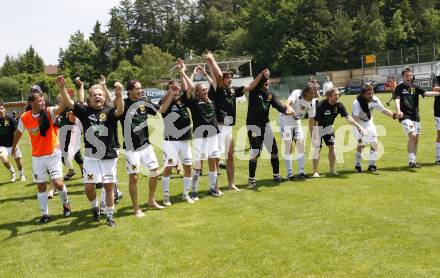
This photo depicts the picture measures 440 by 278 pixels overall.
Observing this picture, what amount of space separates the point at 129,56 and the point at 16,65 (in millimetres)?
28612

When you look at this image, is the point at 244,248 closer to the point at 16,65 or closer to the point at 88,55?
the point at 88,55

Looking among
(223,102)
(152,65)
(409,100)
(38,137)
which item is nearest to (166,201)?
(223,102)

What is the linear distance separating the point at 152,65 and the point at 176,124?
81191 mm

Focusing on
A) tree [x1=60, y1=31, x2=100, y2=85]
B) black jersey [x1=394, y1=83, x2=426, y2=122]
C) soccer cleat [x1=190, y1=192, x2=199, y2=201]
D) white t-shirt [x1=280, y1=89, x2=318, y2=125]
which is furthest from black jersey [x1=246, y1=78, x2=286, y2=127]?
tree [x1=60, y1=31, x2=100, y2=85]

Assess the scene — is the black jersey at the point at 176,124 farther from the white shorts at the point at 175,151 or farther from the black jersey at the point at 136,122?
the black jersey at the point at 136,122

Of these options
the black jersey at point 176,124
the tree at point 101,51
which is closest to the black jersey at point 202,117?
the black jersey at point 176,124

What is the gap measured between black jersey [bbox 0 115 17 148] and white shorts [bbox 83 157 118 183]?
6725mm

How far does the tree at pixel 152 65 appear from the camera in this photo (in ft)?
283

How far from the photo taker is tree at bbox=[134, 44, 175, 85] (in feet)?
283

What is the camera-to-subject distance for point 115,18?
122688mm

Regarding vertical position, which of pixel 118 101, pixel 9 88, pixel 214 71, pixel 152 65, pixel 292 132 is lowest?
pixel 292 132

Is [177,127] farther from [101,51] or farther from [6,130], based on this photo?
[101,51]

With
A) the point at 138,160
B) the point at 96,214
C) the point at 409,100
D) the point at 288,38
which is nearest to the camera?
the point at 138,160

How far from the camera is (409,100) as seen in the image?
1256 cm
